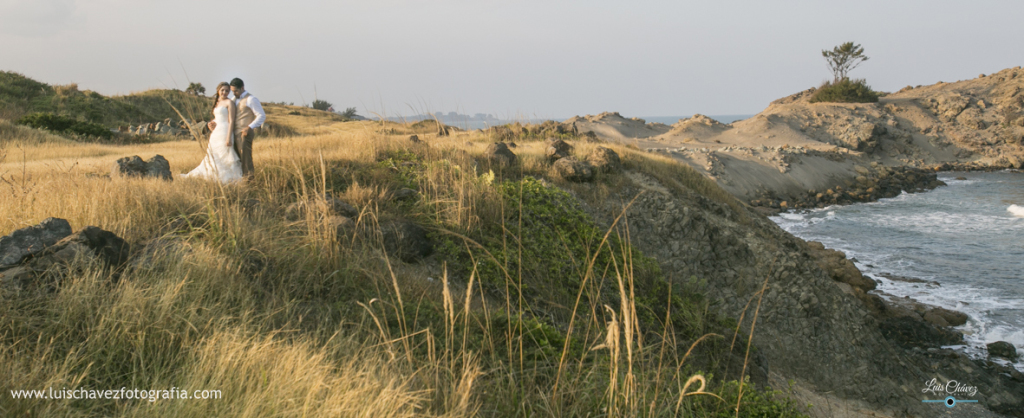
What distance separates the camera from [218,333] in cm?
272

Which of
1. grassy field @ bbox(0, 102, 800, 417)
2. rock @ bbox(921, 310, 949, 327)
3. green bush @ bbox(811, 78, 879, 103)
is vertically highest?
green bush @ bbox(811, 78, 879, 103)

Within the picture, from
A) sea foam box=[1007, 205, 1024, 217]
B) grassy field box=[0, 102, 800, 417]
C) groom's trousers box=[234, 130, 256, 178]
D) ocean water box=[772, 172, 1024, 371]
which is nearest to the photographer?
grassy field box=[0, 102, 800, 417]

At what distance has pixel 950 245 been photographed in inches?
619

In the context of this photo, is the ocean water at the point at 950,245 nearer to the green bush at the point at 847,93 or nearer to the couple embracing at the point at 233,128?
the couple embracing at the point at 233,128

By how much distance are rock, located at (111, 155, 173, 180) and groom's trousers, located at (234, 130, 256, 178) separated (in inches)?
37.4

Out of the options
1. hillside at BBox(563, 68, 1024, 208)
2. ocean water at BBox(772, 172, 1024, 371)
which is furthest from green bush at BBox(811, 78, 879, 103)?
ocean water at BBox(772, 172, 1024, 371)

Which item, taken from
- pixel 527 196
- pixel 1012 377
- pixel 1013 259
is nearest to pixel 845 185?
pixel 1013 259

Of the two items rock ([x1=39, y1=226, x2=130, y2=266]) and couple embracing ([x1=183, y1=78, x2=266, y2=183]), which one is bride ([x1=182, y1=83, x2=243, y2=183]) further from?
rock ([x1=39, y1=226, x2=130, y2=266])

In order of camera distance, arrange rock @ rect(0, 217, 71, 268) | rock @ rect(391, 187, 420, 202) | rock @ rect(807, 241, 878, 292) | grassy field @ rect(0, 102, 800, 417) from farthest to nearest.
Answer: rock @ rect(807, 241, 878, 292) → rock @ rect(391, 187, 420, 202) → rock @ rect(0, 217, 71, 268) → grassy field @ rect(0, 102, 800, 417)

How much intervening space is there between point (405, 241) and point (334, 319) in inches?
69.9

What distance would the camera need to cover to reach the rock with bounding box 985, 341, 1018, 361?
28.0 ft

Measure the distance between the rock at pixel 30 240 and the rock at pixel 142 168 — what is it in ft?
11.5

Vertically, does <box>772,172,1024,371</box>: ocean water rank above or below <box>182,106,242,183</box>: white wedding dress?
below

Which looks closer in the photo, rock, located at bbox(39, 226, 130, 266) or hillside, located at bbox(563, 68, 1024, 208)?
rock, located at bbox(39, 226, 130, 266)
